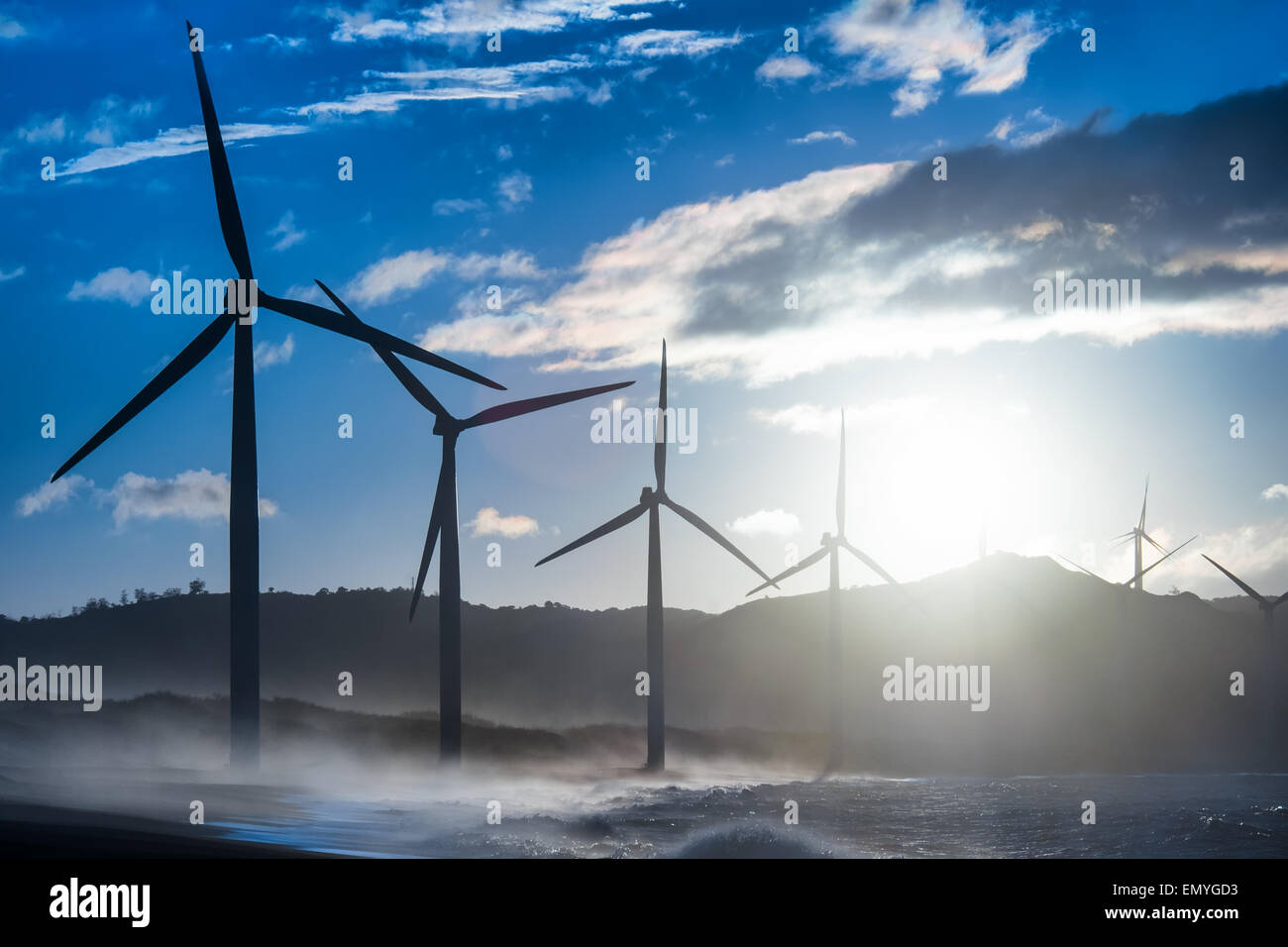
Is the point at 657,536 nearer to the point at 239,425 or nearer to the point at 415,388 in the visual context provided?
the point at 415,388

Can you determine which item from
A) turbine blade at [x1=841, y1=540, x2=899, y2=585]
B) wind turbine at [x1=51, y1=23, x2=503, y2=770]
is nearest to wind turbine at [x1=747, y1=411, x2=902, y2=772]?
turbine blade at [x1=841, y1=540, x2=899, y2=585]

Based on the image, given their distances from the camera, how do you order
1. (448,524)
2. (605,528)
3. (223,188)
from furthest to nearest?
(605,528), (448,524), (223,188)

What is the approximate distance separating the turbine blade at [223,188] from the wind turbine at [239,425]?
1.6 inches

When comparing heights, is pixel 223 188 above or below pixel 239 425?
above

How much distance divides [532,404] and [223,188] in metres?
19.7

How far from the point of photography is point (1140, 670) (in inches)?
7328

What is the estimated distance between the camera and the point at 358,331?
51906 millimetres

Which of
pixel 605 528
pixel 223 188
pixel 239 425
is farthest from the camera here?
pixel 605 528

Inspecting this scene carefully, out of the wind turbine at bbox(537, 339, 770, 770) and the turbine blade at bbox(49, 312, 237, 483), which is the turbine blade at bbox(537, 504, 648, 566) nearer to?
the wind turbine at bbox(537, 339, 770, 770)

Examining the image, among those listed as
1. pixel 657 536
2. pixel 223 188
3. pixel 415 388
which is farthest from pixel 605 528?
pixel 223 188

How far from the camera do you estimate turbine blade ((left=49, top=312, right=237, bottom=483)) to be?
137 ft

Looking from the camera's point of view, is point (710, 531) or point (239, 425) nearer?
point (239, 425)
